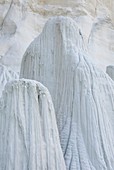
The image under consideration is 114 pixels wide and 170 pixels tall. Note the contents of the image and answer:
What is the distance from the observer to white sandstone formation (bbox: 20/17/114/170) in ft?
10.6

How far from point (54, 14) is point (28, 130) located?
493 centimetres

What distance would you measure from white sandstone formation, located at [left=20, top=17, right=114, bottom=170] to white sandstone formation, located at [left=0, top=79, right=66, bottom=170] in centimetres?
26

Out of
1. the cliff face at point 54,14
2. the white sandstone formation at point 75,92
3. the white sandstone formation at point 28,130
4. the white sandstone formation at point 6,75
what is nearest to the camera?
the white sandstone formation at point 28,130

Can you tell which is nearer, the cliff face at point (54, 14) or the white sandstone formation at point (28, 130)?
the white sandstone formation at point (28, 130)

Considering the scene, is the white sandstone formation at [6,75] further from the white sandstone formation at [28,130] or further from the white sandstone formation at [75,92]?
the white sandstone formation at [28,130]

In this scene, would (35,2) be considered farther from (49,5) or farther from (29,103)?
(29,103)

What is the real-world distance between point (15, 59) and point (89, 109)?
3734 mm

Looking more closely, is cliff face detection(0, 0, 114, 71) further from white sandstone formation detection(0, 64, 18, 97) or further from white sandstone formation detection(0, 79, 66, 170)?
white sandstone formation detection(0, 79, 66, 170)

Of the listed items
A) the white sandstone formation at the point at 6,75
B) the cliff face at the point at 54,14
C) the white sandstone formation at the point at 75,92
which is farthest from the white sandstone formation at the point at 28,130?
the cliff face at the point at 54,14

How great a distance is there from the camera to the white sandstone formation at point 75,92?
324 cm

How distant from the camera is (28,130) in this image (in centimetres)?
292

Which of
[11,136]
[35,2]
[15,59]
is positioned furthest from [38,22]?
[11,136]

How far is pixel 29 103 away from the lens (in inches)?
119

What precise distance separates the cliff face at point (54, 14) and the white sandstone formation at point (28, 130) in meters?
4.22
